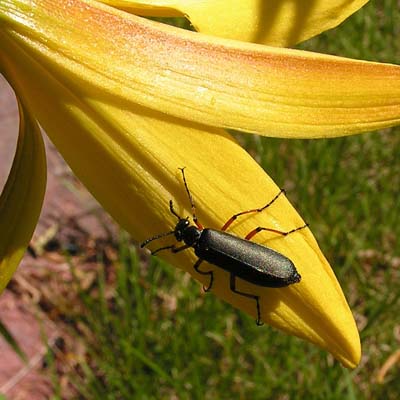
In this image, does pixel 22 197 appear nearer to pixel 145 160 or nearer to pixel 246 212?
pixel 145 160

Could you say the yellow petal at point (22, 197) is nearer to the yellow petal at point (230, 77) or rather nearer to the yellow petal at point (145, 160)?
the yellow petal at point (145, 160)

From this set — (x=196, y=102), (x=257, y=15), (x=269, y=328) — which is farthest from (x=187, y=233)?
(x=269, y=328)

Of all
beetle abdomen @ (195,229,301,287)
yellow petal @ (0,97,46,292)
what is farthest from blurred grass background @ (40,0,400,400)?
yellow petal @ (0,97,46,292)

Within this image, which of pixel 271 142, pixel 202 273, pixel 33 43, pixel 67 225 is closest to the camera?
pixel 33 43

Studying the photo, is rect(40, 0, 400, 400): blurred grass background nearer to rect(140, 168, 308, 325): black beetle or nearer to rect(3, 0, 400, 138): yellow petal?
rect(140, 168, 308, 325): black beetle

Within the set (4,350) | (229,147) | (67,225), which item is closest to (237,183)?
(229,147)

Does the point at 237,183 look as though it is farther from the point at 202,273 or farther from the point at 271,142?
the point at 271,142

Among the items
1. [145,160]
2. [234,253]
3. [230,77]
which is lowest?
[234,253]
